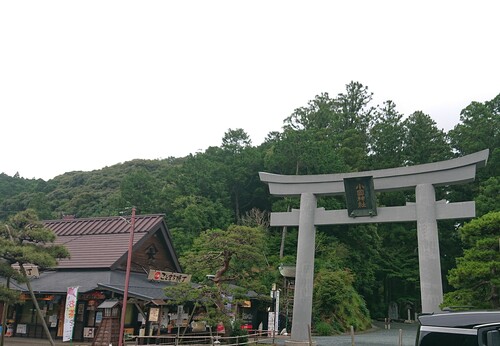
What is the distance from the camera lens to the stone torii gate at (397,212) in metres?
18.3

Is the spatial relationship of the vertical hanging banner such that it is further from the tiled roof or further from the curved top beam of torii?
the curved top beam of torii

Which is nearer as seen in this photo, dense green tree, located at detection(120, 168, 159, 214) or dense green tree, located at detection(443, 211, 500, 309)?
dense green tree, located at detection(443, 211, 500, 309)

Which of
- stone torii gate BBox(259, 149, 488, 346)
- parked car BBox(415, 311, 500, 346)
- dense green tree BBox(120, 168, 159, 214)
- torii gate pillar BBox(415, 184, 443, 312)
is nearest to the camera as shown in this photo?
parked car BBox(415, 311, 500, 346)

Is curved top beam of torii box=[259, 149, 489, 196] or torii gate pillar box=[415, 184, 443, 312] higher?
curved top beam of torii box=[259, 149, 489, 196]

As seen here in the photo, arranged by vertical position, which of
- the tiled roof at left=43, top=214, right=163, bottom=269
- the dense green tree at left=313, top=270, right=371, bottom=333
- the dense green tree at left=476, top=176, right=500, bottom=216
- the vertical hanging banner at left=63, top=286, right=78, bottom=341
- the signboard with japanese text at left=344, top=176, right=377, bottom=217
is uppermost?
the dense green tree at left=476, top=176, right=500, bottom=216

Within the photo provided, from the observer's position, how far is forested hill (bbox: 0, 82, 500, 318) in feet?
128

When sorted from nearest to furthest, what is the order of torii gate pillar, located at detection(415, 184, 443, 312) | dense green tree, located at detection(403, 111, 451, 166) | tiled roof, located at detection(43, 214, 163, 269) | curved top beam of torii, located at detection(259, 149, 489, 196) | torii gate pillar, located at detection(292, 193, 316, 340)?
torii gate pillar, located at detection(415, 184, 443, 312)
curved top beam of torii, located at detection(259, 149, 489, 196)
torii gate pillar, located at detection(292, 193, 316, 340)
tiled roof, located at detection(43, 214, 163, 269)
dense green tree, located at detection(403, 111, 451, 166)

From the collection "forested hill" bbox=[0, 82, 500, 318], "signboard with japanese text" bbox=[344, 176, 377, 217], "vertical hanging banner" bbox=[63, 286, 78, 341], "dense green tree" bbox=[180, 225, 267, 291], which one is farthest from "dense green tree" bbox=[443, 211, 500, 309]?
"forested hill" bbox=[0, 82, 500, 318]

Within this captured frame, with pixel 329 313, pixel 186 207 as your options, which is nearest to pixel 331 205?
pixel 329 313

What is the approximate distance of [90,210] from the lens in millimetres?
68312

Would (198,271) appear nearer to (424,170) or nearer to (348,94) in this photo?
(424,170)

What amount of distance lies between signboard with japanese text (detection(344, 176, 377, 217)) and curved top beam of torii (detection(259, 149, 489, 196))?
0.32m

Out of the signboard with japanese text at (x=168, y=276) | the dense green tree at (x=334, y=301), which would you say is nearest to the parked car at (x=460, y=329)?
the signboard with japanese text at (x=168, y=276)

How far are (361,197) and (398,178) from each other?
1855mm
